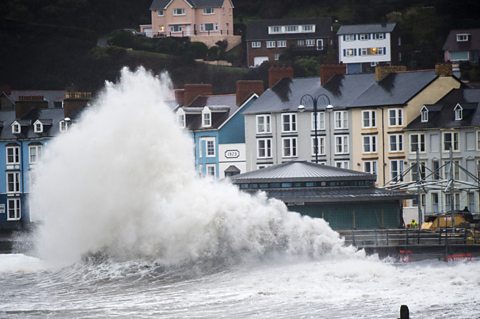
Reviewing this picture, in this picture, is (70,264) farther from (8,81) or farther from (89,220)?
(8,81)

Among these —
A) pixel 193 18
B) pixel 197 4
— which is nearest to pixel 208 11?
pixel 197 4

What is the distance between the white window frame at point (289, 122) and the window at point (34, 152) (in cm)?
1618

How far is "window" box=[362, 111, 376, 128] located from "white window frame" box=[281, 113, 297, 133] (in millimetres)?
4467

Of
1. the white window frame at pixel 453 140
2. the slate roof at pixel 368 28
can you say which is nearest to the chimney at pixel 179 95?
the white window frame at pixel 453 140

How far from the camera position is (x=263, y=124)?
10206 cm

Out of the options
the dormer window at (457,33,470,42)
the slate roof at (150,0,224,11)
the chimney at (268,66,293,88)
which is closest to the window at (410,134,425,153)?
the chimney at (268,66,293,88)

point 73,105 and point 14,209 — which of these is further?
point 14,209

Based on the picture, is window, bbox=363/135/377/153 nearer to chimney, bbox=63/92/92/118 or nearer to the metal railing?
chimney, bbox=63/92/92/118

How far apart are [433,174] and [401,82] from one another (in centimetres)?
808

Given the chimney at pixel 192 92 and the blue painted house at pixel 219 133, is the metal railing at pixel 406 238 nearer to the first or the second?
the blue painted house at pixel 219 133

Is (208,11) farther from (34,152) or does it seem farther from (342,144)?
(342,144)

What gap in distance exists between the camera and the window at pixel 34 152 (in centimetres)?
10925

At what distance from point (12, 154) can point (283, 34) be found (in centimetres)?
5890

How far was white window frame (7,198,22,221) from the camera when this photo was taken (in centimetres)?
10947
